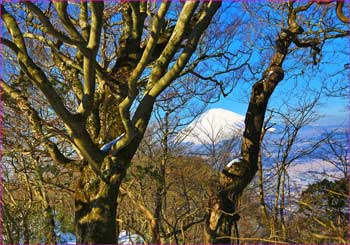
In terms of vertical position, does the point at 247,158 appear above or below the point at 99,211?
above

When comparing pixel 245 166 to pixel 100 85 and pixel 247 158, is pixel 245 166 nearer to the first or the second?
pixel 247 158

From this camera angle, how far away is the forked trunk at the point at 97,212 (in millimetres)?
3779

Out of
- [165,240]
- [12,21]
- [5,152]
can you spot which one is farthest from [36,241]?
[12,21]

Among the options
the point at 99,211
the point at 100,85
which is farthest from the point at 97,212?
the point at 100,85

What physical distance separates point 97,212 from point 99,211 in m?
0.03

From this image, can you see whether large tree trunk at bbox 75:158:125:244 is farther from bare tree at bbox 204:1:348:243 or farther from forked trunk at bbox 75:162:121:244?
bare tree at bbox 204:1:348:243

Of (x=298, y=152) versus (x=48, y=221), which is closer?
(x=48, y=221)

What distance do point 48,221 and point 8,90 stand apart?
19.7 ft

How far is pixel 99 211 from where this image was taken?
12.6ft

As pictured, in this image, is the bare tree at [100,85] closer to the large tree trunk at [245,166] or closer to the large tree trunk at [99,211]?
the large tree trunk at [99,211]

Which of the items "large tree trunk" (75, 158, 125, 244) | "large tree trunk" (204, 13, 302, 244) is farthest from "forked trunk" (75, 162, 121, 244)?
"large tree trunk" (204, 13, 302, 244)

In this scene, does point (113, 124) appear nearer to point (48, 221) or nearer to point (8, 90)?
point (8, 90)

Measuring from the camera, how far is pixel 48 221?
28.6 feet

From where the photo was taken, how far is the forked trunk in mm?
3779
